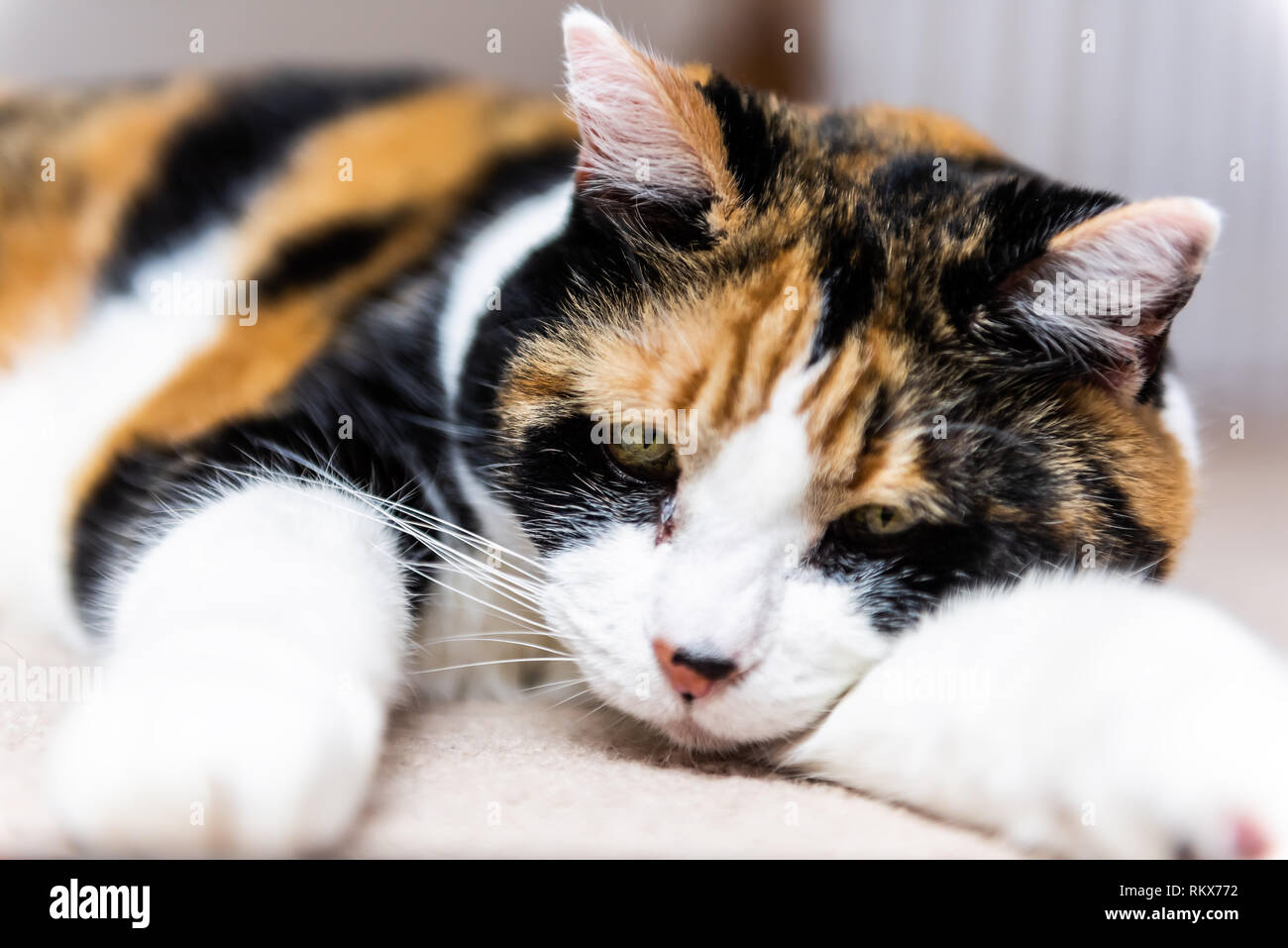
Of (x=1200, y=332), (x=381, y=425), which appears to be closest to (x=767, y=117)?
(x=381, y=425)

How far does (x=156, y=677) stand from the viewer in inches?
24.4

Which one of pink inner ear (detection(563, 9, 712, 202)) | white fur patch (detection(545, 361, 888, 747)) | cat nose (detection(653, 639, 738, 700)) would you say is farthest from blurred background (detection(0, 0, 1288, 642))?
cat nose (detection(653, 639, 738, 700))

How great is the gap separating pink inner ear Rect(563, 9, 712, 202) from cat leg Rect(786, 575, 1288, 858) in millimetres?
392

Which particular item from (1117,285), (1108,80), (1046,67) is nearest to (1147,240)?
(1117,285)

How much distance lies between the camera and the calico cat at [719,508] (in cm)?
62

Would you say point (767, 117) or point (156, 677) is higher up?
point (767, 117)

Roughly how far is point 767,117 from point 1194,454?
20.6 inches

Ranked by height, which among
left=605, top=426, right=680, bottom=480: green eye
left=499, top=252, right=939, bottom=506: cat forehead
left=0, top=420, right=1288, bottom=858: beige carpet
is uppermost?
left=499, top=252, right=939, bottom=506: cat forehead

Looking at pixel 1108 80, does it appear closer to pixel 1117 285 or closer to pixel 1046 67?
pixel 1046 67

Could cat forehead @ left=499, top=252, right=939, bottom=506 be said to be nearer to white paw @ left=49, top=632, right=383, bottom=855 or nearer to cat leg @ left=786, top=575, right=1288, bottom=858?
cat leg @ left=786, top=575, right=1288, bottom=858

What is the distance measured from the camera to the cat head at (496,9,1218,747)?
0.76 meters

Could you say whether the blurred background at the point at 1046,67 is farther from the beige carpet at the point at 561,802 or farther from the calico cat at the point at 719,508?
the beige carpet at the point at 561,802

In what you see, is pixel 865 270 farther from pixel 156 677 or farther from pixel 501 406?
pixel 156 677

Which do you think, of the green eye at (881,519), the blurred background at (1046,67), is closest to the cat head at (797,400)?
the green eye at (881,519)
